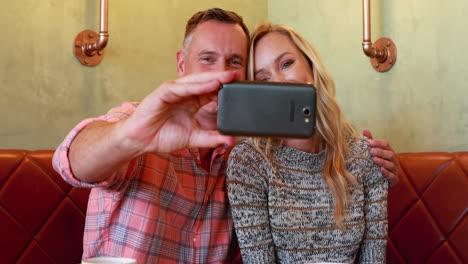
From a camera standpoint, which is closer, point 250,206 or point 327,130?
point 250,206

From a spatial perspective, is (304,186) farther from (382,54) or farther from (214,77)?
(382,54)

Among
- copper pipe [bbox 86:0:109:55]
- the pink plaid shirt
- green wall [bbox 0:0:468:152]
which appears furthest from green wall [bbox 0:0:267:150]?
the pink plaid shirt

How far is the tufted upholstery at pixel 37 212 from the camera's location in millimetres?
1263

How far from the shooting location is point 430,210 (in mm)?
1438

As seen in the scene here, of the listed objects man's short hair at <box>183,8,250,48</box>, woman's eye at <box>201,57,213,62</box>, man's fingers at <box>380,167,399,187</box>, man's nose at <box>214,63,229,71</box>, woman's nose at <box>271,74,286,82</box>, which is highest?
man's short hair at <box>183,8,250,48</box>

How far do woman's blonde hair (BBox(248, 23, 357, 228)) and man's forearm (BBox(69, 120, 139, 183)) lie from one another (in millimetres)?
474

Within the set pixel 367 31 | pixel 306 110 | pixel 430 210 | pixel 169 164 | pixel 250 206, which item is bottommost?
pixel 430 210

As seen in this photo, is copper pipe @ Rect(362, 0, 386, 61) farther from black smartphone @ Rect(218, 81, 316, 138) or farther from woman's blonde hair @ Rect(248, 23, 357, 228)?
black smartphone @ Rect(218, 81, 316, 138)

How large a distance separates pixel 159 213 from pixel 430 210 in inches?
35.0

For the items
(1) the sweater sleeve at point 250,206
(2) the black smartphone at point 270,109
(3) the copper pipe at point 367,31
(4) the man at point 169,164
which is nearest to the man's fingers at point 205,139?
(4) the man at point 169,164

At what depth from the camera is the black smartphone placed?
0.62m

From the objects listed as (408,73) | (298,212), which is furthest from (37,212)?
(408,73)

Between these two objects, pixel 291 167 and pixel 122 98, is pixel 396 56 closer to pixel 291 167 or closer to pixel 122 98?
pixel 291 167

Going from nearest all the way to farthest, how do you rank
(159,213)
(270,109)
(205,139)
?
(270,109) → (205,139) → (159,213)
